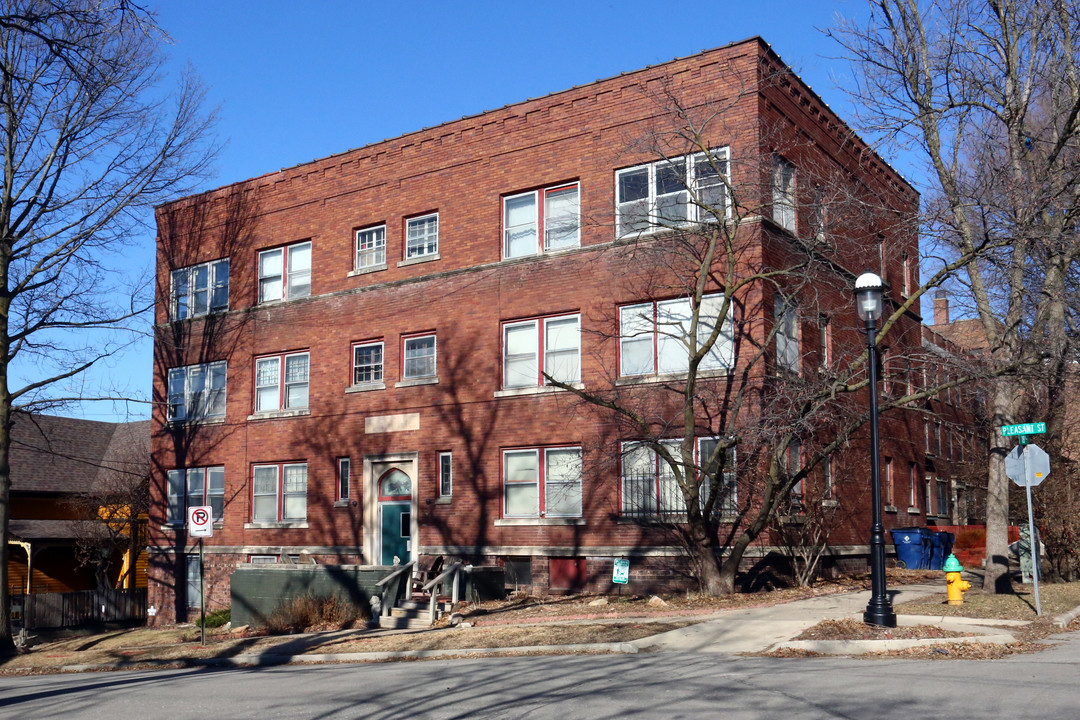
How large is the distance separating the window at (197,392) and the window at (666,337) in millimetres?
13535

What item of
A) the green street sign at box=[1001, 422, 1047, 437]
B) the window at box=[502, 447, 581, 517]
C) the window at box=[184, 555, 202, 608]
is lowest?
the window at box=[184, 555, 202, 608]

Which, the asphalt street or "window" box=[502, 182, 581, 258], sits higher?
"window" box=[502, 182, 581, 258]

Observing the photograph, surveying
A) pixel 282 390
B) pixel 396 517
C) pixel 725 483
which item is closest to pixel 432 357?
pixel 396 517

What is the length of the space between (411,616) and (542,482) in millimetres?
4716

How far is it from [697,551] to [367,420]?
32.7ft

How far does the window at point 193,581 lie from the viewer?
2931cm

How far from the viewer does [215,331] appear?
29859 mm

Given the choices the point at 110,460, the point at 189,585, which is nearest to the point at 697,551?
the point at 189,585

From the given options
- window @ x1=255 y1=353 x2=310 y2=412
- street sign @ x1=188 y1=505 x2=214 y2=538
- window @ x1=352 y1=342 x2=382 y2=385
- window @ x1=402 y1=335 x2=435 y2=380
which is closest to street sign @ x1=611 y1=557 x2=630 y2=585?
window @ x1=402 y1=335 x2=435 y2=380

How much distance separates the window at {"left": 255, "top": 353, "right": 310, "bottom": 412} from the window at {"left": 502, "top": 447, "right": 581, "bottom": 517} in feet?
23.4

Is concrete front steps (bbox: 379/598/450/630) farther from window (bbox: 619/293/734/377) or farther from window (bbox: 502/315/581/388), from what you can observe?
window (bbox: 619/293/734/377)

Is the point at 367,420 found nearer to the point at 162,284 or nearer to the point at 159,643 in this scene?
the point at 159,643

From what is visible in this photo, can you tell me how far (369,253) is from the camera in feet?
88.4

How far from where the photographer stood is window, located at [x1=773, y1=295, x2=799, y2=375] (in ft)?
69.9
